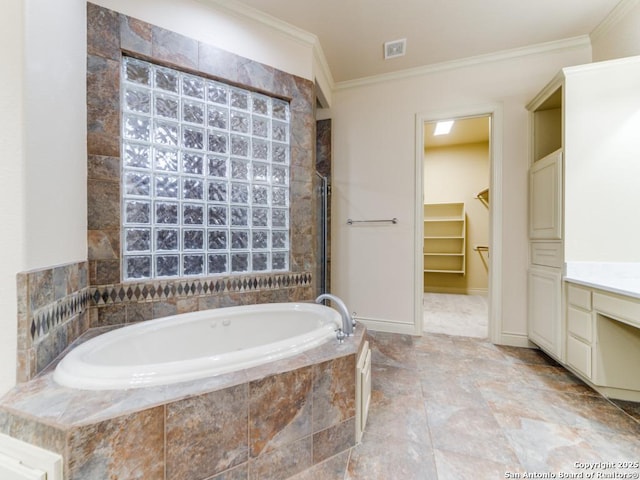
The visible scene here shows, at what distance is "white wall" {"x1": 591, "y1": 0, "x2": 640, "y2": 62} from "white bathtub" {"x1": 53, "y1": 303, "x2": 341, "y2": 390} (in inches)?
108

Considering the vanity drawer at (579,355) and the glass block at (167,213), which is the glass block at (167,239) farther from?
the vanity drawer at (579,355)

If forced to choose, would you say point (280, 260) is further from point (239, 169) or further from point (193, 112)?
point (193, 112)

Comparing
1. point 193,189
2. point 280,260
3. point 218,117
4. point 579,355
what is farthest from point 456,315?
point 218,117

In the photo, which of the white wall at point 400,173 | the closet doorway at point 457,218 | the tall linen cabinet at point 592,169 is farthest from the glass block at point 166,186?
the closet doorway at point 457,218

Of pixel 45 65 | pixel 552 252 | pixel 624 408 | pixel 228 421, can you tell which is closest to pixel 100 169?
pixel 45 65

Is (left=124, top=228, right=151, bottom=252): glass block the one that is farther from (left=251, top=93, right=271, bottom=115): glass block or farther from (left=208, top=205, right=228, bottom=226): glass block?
(left=251, top=93, right=271, bottom=115): glass block

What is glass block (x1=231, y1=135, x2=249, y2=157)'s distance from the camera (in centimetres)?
192

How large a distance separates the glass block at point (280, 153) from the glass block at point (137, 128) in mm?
827

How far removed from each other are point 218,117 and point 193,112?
0.53ft

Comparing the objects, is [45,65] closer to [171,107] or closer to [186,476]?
[171,107]

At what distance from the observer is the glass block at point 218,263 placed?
186cm

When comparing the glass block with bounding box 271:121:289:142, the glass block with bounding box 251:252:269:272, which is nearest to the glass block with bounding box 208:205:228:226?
the glass block with bounding box 251:252:269:272

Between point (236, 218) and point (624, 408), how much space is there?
263 cm

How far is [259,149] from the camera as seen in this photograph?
2.02 m
